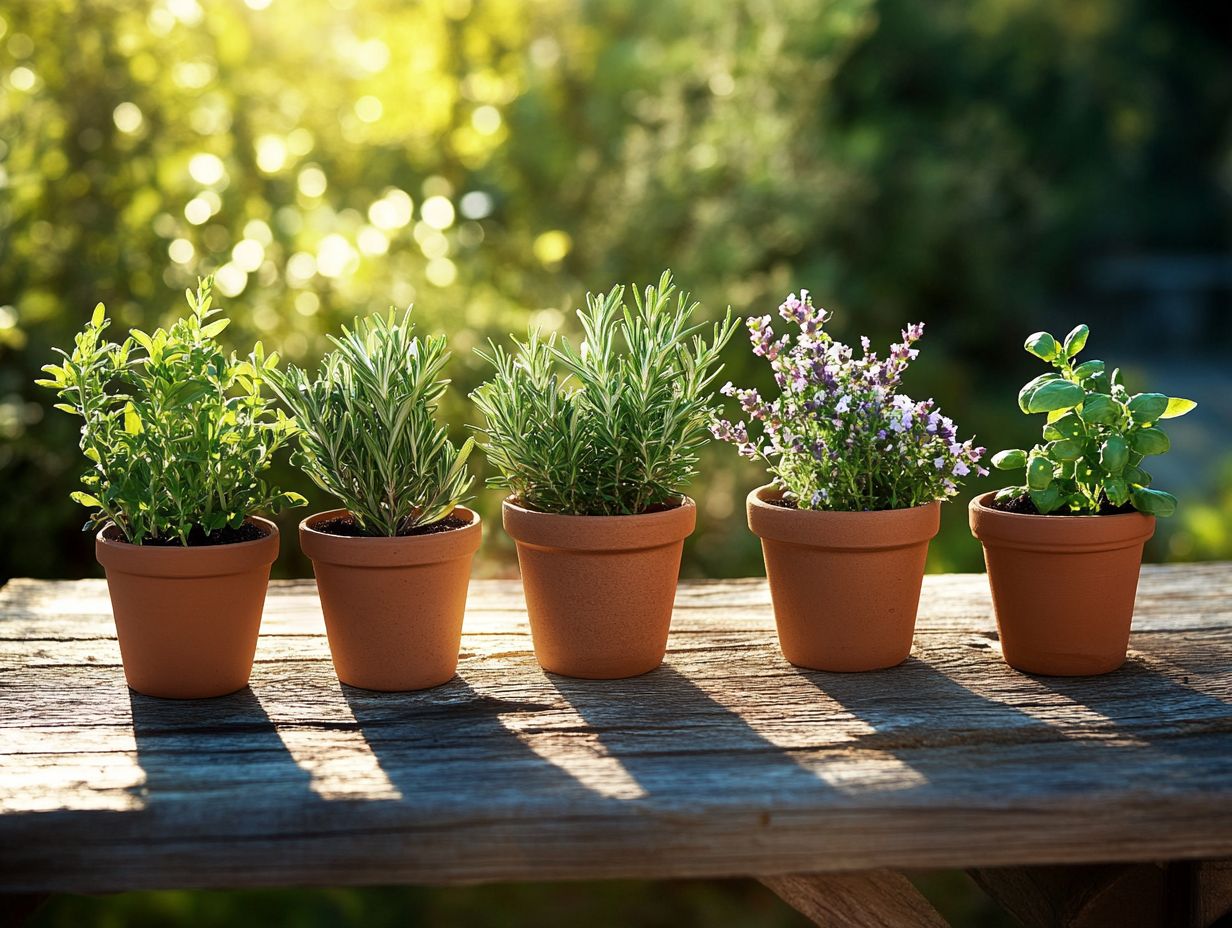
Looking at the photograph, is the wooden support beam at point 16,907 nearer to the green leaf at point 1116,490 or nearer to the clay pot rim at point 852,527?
the clay pot rim at point 852,527

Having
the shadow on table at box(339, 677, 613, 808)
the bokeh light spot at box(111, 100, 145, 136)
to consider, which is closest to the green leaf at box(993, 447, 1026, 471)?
the shadow on table at box(339, 677, 613, 808)

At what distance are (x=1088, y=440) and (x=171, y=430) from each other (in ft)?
4.03

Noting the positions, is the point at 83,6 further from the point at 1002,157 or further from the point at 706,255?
the point at 1002,157

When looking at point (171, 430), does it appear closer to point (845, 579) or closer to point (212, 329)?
point (212, 329)

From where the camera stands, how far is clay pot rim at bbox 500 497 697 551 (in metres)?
1.63

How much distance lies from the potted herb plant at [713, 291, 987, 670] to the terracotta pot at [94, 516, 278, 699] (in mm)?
675

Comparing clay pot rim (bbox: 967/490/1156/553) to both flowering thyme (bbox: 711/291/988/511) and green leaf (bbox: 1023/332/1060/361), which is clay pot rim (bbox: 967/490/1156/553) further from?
green leaf (bbox: 1023/332/1060/361)

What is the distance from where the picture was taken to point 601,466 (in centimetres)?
167

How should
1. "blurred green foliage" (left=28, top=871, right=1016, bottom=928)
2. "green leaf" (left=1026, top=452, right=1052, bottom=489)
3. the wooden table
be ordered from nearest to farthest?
1. the wooden table
2. "green leaf" (left=1026, top=452, right=1052, bottom=489)
3. "blurred green foliage" (left=28, top=871, right=1016, bottom=928)

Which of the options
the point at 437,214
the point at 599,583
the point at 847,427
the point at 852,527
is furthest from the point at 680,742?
the point at 437,214

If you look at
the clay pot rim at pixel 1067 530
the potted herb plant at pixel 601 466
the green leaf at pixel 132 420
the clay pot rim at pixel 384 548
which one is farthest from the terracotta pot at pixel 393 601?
the clay pot rim at pixel 1067 530

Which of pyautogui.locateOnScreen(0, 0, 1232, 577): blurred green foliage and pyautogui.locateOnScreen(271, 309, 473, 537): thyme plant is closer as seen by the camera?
pyautogui.locateOnScreen(271, 309, 473, 537): thyme plant

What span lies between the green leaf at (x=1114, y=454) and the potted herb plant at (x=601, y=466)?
0.53 meters

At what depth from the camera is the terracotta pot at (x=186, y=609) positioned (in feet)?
5.22
